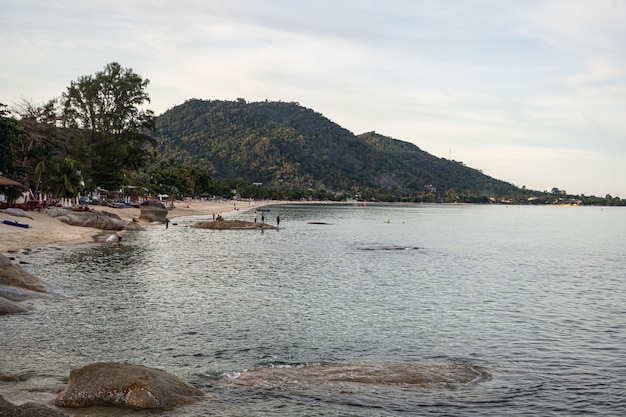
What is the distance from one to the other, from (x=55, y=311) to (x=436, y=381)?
16.5 meters

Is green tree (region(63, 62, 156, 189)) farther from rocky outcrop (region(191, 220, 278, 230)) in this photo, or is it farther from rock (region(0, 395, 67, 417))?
rock (region(0, 395, 67, 417))

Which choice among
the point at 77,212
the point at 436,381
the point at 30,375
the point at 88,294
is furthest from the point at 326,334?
the point at 77,212

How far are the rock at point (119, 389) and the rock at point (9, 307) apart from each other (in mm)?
10867

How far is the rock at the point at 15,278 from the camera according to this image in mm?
25734

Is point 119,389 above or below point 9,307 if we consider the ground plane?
above

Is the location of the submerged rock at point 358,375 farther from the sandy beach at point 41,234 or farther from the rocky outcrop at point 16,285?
the sandy beach at point 41,234

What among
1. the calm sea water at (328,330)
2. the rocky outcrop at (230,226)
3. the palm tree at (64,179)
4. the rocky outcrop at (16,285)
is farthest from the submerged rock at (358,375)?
the rocky outcrop at (230,226)

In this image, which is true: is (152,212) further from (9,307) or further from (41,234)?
(9,307)

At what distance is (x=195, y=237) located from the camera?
226 ft

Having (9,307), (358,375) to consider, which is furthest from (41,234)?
(358,375)

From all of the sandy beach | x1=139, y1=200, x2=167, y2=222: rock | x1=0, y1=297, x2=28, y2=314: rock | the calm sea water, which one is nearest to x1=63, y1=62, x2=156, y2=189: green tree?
x1=139, y1=200, x2=167, y2=222: rock

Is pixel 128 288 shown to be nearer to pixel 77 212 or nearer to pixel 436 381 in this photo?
pixel 436 381

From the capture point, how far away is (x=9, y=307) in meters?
22.1

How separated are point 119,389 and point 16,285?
16.6m
